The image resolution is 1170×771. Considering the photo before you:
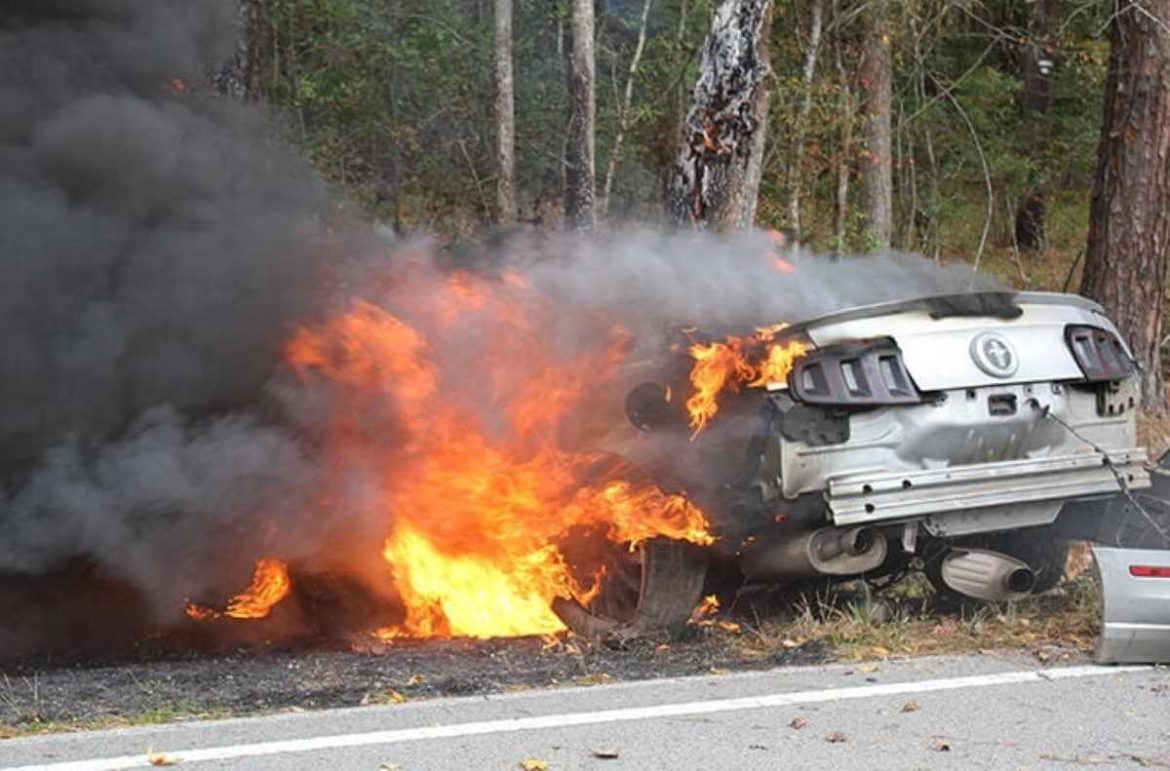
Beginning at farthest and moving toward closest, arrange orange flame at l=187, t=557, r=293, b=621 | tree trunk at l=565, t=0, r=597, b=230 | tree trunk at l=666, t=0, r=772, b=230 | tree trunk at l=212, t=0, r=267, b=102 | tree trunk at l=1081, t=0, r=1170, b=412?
tree trunk at l=565, t=0, r=597, b=230, tree trunk at l=1081, t=0, r=1170, b=412, tree trunk at l=666, t=0, r=772, b=230, tree trunk at l=212, t=0, r=267, b=102, orange flame at l=187, t=557, r=293, b=621

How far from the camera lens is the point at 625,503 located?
679cm

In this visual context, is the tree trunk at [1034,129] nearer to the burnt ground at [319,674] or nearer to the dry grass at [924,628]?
the dry grass at [924,628]

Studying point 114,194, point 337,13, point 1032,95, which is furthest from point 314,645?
point 1032,95

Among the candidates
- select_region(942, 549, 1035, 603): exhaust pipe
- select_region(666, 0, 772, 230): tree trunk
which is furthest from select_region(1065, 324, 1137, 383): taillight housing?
select_region(666, 0, 772, 230): tree trunk

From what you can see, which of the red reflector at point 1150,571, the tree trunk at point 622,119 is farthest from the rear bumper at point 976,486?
the tree trunk at point 622,119

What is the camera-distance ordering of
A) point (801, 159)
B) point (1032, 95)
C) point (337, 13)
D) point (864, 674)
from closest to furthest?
point (864, 674)
point (801, 159)
point (337, 13)
point (1032, 95)

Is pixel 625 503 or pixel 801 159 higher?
pixel 801 159

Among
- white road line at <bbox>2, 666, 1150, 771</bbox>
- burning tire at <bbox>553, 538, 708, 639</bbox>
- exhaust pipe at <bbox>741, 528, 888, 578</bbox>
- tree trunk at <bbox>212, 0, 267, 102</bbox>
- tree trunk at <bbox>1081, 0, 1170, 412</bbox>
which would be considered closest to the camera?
white road line at <bbox>2, 666, 1150, 771</bbox>

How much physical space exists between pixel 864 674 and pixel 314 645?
2.60m

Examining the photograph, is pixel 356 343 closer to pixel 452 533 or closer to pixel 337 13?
→ pixel 452 533

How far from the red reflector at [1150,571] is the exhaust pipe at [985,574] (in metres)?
0.76

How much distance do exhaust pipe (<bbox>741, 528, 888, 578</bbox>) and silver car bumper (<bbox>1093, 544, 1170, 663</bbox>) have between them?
998 mm

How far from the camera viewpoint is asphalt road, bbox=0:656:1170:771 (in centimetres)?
480

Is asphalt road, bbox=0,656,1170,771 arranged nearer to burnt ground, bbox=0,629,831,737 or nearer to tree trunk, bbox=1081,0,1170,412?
burnt ground, bbox=0,629,831,737
